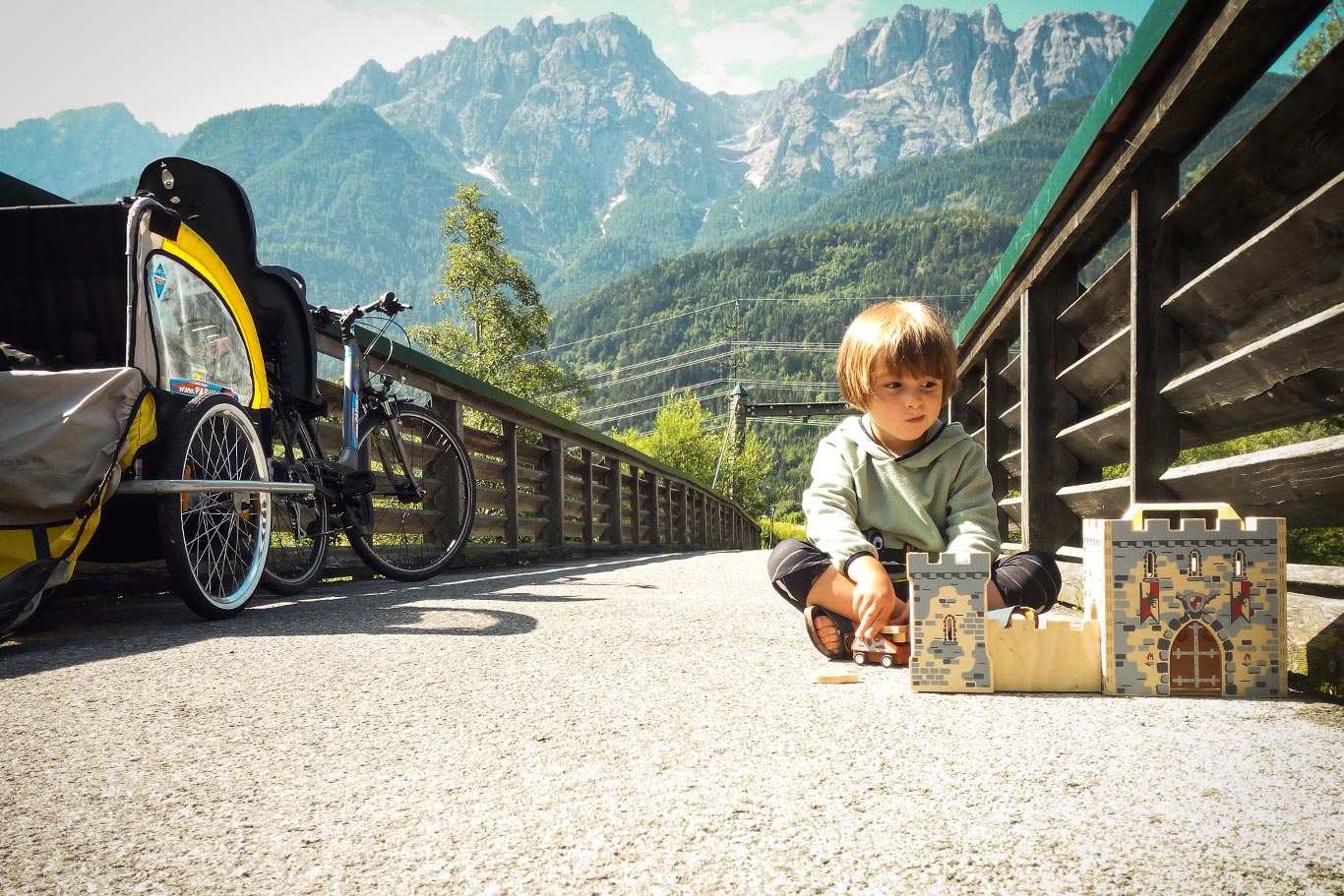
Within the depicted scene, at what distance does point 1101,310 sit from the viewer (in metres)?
2.78

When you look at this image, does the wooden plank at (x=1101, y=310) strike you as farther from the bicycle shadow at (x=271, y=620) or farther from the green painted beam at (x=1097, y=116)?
the bicycle shadow at (x=271, y=620)

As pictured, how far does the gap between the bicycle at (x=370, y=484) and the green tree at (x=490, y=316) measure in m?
21.2

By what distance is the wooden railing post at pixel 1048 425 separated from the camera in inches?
122

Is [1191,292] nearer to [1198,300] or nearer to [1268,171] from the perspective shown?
[1198,300]

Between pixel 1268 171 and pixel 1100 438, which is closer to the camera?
pixel 1268 171

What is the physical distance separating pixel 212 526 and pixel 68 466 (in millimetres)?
580

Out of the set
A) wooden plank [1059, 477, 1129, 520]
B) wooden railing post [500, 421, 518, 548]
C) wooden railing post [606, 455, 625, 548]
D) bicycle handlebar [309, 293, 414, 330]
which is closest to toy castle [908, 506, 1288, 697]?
wooden plank [1059, 477, 1129, 520]

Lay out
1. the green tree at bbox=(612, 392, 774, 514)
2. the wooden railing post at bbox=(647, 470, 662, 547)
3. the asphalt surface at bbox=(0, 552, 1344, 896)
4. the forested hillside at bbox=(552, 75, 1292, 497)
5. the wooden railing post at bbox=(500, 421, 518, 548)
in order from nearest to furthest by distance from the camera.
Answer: the asphalt surface at bbox=(0, 552, 1344, 896) < the wooden railing post at bbox=(500, 421, 518, 548) < the wooden railing post at bbox=(647, 470, 662, 547) < the green tree at bbox=(612, 392, 774, 514) < the forested hillside at bbox=(552, 75, 1292, 497)

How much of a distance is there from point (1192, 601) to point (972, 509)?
1.84 feet

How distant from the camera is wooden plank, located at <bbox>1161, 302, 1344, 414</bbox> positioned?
1.45m

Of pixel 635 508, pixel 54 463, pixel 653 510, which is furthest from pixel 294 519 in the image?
pixel 653 510

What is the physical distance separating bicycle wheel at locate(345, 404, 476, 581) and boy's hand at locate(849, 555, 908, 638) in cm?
251

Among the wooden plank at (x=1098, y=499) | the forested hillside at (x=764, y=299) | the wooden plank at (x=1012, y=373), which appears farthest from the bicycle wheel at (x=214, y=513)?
the forested hillside at (x=764, y=299)

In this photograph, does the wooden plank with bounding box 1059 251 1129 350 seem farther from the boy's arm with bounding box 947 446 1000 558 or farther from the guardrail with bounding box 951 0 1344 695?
the boy's arm with bounding box 947 446 1000 558
